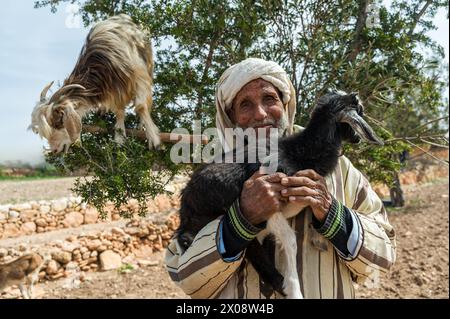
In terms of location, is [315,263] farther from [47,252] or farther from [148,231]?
[148,231]

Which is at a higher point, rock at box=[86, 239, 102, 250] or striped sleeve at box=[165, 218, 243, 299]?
striped sleeve at box=[165, 218, 243, 299]

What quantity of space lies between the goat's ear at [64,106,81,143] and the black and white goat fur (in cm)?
77

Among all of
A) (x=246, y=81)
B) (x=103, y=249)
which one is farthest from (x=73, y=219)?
(x=246, y=81)

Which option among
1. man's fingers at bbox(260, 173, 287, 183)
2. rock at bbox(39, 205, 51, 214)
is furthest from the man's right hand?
rock at bbox(39, 205, 51, 214)

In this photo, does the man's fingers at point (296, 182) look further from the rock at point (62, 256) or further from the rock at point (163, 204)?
the rock at point (163, 204)

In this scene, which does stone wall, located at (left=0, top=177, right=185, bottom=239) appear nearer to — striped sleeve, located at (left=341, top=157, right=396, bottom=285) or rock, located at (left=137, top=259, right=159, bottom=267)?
rock, located at (left=137, top=259, right=159, bottom=267)

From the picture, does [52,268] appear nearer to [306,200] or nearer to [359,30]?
[359,30]

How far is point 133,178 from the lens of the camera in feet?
7.68

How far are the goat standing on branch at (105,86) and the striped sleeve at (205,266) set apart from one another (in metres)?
0.92

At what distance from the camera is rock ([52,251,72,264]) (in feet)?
28.8

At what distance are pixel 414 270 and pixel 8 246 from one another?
25.7ft

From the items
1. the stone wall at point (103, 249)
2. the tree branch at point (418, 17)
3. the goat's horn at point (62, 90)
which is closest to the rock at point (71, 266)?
the stone wall at point (103, 249)

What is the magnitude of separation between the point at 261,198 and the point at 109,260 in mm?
8545
